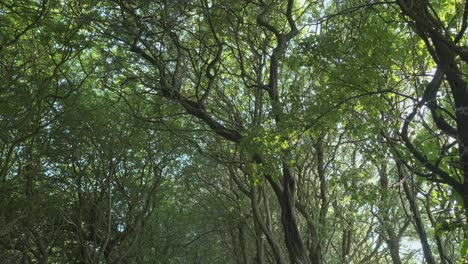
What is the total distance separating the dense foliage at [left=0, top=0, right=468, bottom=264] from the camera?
20.8ft

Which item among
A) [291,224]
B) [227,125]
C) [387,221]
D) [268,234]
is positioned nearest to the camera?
[291,224]

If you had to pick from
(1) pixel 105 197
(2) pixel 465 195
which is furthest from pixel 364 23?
(1) pixel 105 197

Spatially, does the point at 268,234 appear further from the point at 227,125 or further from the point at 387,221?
the point at 387,221

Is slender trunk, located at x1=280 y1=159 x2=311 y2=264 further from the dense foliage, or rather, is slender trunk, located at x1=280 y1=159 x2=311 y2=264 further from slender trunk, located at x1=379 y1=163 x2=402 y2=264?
slender trunk, located at x1=379 y1=163 x2=402 y2=264

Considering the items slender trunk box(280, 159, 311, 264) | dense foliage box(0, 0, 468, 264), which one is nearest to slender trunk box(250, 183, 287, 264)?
dense foliage box(0, 0, 468, 264)

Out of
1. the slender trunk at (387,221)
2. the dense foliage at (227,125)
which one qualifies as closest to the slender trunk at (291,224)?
the dense foliage at (227,125)

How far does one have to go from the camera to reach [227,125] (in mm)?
11109

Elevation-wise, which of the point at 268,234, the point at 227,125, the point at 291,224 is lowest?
the point at 291,224

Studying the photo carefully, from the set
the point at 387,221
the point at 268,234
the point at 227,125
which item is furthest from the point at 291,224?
the point at 387,221

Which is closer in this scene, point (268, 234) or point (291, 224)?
point (291, 224)

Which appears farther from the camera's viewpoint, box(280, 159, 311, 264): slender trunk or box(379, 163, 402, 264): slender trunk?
box(379, 163, 402, 264): slender trunk

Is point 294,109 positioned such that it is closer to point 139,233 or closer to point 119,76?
point 119,76

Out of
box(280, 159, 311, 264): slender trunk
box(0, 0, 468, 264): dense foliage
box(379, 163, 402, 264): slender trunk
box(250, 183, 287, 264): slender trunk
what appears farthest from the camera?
box(379, 163, 402, 264): slender trunk

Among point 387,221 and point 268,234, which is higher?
point 387,221
